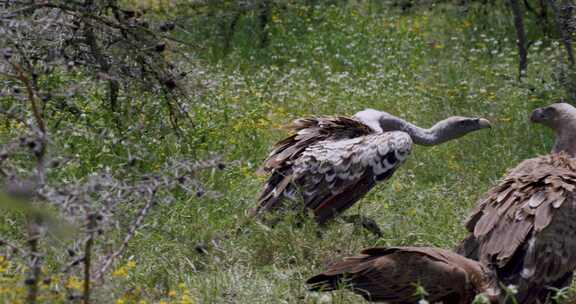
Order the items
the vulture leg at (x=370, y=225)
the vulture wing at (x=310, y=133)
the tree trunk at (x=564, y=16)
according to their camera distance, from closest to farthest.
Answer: the vulture leg at (x=370, y=225) < the vulture wing at (x=310, y=133) < the tree trunk at (x=564, y=16)

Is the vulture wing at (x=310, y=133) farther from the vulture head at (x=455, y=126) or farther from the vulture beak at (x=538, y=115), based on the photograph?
the vulture beak at (x=538, y=115)

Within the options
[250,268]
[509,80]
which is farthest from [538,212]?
[509,80]

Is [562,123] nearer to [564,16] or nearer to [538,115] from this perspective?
[538,115]

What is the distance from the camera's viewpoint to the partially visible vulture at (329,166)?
6.66m

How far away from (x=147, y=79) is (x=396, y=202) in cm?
203

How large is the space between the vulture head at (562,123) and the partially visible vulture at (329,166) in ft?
2.87

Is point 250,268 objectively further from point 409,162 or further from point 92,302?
point 409,162

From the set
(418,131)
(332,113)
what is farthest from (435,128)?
(332,113)

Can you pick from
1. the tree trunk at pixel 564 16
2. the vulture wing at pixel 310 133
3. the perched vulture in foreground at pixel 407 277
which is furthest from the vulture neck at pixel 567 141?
the tree trunk at pixel 564 16

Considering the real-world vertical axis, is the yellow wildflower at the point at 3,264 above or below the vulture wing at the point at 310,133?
below

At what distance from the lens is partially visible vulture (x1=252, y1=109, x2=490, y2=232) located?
6.66 m

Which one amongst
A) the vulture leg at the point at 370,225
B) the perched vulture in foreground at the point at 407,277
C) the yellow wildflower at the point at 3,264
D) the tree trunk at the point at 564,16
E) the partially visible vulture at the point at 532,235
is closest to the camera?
the yellow wildflower at the point at 3,264

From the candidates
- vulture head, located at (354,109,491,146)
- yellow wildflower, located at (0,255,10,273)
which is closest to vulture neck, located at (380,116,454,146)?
vulture head, located at (354,109,491,146)

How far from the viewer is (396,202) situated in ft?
24.2
